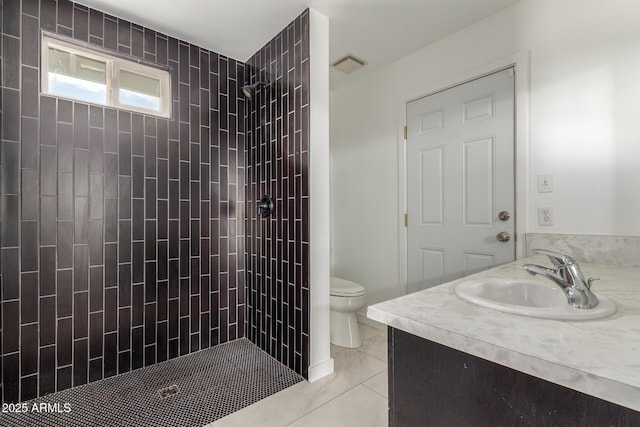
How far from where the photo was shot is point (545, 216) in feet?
5.54

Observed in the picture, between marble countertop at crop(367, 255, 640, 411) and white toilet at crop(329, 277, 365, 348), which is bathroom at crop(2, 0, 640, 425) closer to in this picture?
white toilet at crop(329, 277, 365, 348)

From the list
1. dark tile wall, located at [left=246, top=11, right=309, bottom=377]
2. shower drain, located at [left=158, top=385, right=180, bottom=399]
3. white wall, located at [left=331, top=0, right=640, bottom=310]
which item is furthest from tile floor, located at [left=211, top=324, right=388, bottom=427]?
white wall, located at [left=331, top=0, right=640, bottom=310]

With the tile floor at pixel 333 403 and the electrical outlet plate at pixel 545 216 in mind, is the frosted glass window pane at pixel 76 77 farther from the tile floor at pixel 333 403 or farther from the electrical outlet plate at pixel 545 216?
the electrical outlet plate at pixel 545 216

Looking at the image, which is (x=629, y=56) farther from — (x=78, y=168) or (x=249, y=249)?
(x=78, y=168)

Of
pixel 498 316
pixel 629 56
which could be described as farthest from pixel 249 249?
pixel 629 56

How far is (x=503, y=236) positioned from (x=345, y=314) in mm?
1247

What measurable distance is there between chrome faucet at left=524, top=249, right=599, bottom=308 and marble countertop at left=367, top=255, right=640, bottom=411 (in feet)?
0.20

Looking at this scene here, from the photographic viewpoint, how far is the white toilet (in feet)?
7.47

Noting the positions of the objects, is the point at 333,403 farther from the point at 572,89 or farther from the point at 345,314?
the point at 572,89

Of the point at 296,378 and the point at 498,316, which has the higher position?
the point at 498,316

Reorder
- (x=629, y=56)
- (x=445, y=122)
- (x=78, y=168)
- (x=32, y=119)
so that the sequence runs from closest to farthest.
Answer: (x=629, y=56) < (x=32, y=119) < (x=78, y=168) < (x=445, y=122)

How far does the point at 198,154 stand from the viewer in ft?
7.39

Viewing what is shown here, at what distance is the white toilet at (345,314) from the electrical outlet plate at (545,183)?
1361 mm

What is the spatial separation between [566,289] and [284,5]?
6.62 feet
